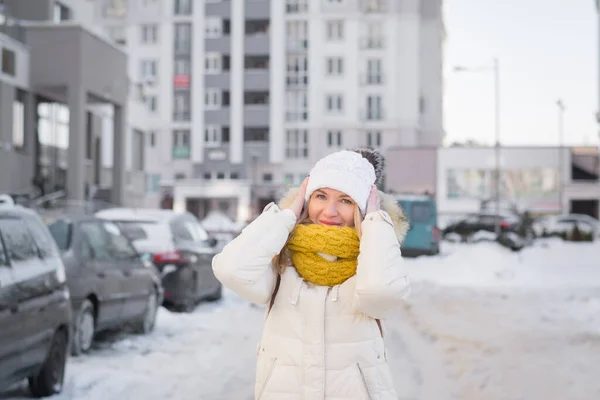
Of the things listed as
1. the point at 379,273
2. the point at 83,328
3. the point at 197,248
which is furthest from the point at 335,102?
the point at 379,273

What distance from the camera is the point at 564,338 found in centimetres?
1227

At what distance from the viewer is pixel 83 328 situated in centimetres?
1102

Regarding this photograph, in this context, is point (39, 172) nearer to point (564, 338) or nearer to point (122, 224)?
point (122, 224)

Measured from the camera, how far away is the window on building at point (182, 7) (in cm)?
8225

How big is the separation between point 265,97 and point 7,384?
73.6 meters

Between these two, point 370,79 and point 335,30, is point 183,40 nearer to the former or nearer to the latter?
point 335,30

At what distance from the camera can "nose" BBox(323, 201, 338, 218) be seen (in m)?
4.25

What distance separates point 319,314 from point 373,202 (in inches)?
21.9

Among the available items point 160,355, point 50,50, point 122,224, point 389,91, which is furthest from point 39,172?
point 389,91

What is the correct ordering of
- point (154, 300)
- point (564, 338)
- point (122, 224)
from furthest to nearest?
point (122, 224) → point (154, 300) → point (564, 338)

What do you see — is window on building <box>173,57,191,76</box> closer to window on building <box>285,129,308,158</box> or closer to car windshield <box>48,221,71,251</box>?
window on building <box>285,129,308,158</box>

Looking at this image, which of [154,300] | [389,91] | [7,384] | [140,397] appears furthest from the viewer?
[389,91]

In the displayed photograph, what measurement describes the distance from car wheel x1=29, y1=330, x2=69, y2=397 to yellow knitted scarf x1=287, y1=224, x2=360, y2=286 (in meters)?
4.72

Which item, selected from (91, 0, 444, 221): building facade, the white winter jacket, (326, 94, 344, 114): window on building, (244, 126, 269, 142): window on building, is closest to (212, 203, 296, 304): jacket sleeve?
the white winter jacket
